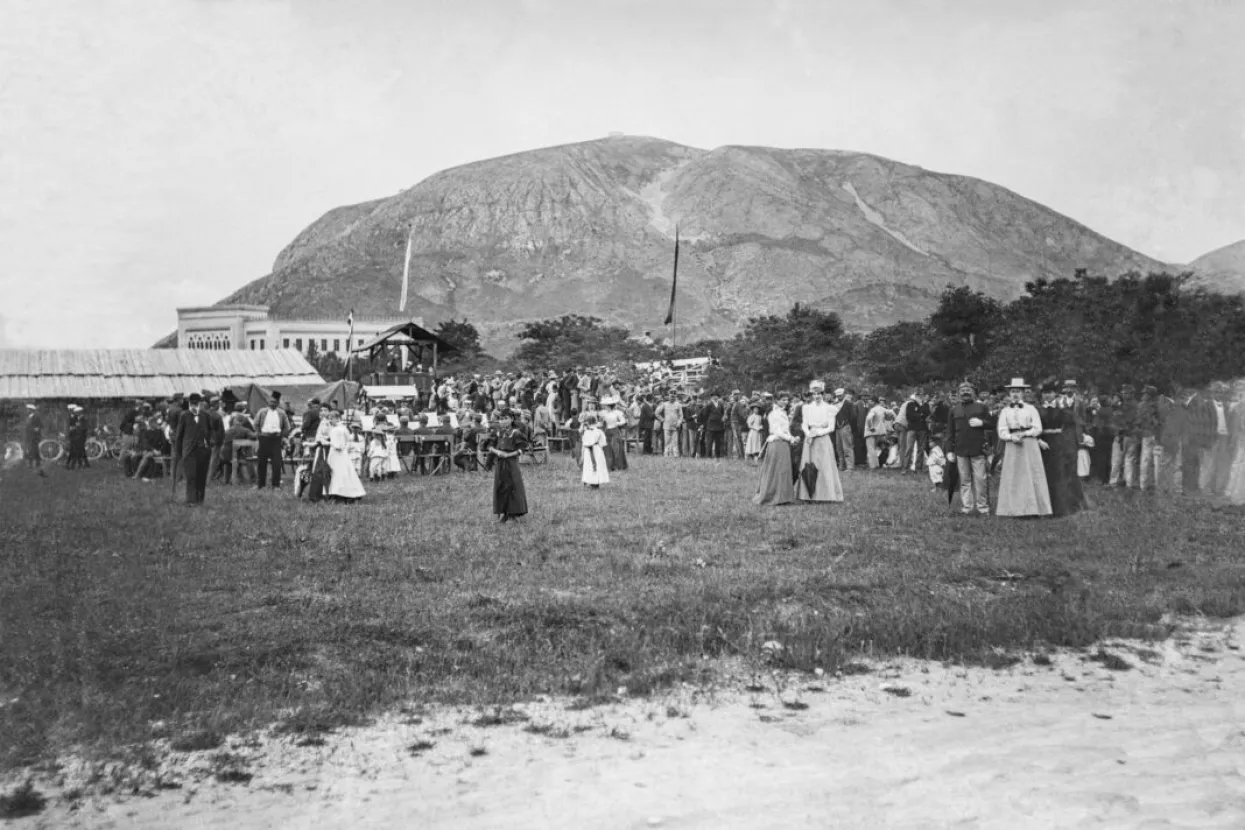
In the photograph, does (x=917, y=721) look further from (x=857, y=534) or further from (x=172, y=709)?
(x=857, y=534)

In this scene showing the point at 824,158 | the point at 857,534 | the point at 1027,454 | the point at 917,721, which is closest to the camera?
the point at 917,721

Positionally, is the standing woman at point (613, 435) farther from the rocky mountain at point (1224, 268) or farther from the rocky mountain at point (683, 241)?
the rocky mountain at point (683, 241)

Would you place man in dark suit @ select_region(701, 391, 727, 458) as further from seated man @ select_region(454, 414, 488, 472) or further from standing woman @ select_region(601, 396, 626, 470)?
seated man @ select_region(454, 414, 488, 472)

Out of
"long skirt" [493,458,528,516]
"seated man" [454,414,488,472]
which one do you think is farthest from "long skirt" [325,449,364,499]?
"seated man" [454,414,488,472]

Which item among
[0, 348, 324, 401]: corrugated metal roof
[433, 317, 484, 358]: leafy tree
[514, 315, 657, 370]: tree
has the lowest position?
[0, 348, 324, 401]: corrugated metal roof

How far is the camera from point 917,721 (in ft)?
19.7

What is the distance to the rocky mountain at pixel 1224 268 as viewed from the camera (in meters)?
13.8

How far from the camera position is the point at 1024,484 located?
14.2m

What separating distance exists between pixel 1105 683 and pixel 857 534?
235 inches

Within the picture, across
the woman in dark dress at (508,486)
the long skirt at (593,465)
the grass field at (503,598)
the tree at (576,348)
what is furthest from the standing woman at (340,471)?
the tree at (576,348)

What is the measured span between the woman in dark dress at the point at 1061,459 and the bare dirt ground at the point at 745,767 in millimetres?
8109

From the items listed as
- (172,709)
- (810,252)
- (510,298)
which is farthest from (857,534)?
(510,298)

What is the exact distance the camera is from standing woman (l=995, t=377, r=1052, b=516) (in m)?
14.1

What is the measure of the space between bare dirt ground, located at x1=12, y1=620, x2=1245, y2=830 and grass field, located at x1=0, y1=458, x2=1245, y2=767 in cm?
52
